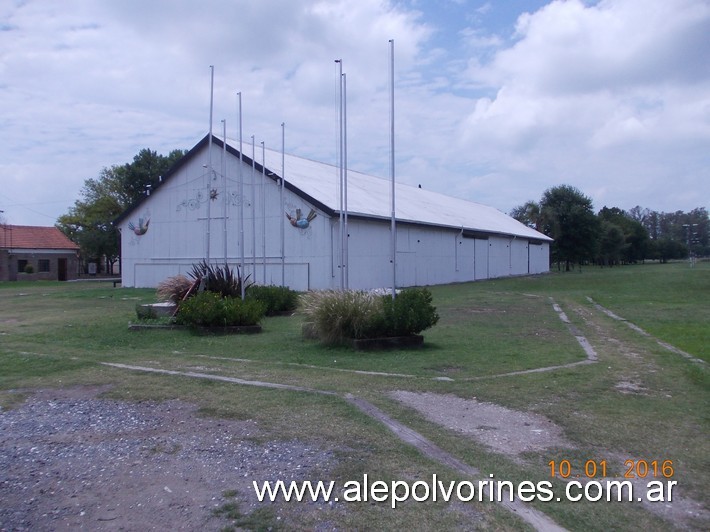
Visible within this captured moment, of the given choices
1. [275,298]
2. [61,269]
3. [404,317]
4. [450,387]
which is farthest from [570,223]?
[450,387]

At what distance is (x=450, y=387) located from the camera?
8.79 meters

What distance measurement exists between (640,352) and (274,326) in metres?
8.86

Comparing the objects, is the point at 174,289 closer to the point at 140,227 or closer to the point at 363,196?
the point at 363,196

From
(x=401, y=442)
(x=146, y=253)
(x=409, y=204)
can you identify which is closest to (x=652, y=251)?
(x=409, y=204)

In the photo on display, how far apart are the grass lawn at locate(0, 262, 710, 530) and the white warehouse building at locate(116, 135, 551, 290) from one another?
12.7 m

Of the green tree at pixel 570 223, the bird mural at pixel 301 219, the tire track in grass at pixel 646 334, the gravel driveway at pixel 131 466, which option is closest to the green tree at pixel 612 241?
the green tree at pixel 570 223

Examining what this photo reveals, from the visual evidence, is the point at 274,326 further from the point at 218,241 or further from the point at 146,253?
the point at 146,253

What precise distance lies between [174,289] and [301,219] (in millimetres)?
13442

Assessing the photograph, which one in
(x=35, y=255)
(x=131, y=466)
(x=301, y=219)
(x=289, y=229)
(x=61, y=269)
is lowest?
(x=131, y=466)

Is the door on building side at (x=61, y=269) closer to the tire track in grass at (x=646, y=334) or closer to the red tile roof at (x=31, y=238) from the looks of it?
the red tile roof at (x=31, y=238)

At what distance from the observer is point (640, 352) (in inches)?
480

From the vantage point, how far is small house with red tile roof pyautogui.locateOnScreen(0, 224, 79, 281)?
2299 inches

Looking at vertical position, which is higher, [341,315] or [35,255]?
[35,255]

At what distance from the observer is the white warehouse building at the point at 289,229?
30875 mm
